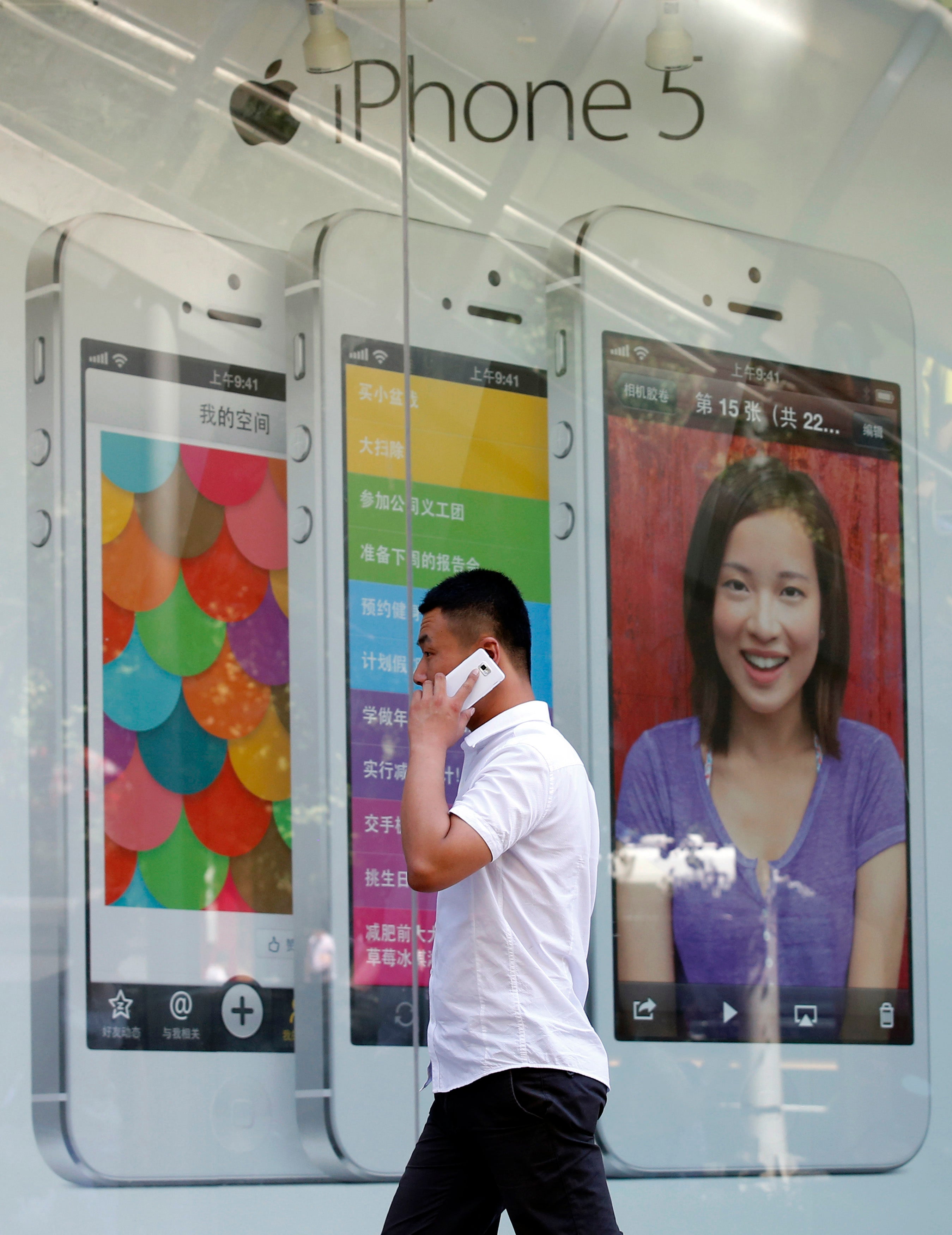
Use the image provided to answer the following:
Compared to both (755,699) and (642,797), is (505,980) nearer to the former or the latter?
(642,797)

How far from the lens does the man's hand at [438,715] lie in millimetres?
2447

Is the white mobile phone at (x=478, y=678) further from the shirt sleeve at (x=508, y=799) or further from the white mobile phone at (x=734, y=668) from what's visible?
the white mobile phone at (x=734, y=668)

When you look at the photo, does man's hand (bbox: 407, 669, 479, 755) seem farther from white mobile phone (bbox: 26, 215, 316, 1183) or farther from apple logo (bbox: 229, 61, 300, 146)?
apple logo (bbox: 229, 61, 300, 146)

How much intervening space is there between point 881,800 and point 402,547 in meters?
1.39

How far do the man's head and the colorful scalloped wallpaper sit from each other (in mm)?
811

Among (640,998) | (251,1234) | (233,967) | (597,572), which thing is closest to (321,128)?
(597,572)

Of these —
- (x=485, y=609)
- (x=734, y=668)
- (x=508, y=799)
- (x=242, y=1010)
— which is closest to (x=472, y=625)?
A: (x=485, y=609)

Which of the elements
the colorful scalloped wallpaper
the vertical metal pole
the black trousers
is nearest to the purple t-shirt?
the vertical metal pole

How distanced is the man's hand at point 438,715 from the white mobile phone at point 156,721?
92cm

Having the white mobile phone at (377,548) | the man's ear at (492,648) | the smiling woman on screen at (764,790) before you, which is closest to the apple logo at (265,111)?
the white mobile phone at (377,548)

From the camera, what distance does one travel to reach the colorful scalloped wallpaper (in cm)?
323

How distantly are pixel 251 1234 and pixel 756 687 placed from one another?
5.72ft

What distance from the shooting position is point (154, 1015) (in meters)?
3.19

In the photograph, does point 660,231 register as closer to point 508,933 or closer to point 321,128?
point 321,128
